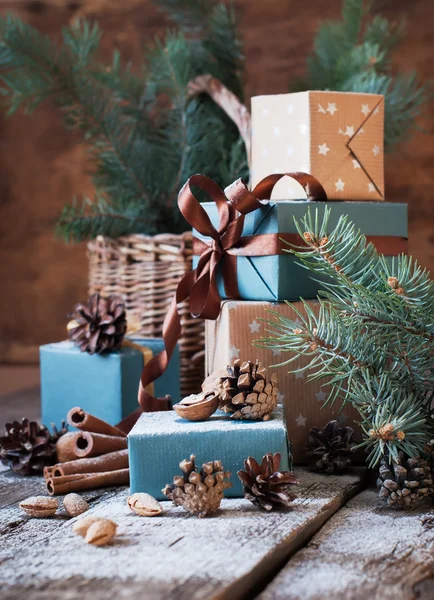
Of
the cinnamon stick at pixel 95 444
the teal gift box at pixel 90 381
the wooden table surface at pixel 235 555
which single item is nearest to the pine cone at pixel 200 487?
the wooden table surface at pixel 235 555

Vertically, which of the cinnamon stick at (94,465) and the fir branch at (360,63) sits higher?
the fir branch at (360,63)

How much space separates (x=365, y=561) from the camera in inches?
22.8

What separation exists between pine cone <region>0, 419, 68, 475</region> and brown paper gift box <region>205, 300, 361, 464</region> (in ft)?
0.80

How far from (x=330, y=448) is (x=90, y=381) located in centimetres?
37

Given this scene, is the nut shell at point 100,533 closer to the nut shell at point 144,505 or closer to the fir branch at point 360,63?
the nut shell at point 144,505

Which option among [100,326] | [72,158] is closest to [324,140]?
[100,326]

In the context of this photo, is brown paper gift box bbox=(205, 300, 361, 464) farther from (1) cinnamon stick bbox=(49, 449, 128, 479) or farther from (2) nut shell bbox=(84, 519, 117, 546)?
(2) nut shell bbox=(84, 519, 117, 546)

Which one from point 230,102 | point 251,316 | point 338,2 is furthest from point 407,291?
point 338,2

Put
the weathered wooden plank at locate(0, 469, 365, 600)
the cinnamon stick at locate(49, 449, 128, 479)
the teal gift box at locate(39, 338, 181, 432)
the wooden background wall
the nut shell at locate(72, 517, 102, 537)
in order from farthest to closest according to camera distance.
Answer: the wooden background wall
the teal gift box at locate(39, 338, 181, 432)
the cinnamon stick at locate(49, 449, 128, 479)
the nut shell at locate(72, 517, 102, 537)
the weathered wooden plank at locate(0, 469, 365, 600)

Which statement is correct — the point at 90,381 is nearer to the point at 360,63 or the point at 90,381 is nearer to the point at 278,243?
the point at 278,243

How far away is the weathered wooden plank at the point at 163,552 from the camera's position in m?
0.53

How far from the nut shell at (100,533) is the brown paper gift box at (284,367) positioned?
0.98ft

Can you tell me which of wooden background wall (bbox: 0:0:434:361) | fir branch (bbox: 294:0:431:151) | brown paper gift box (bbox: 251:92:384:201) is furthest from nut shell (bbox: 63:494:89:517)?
wooden background wall (bbox: 0:0:434:361)

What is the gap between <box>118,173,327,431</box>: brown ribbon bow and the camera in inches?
34.5
